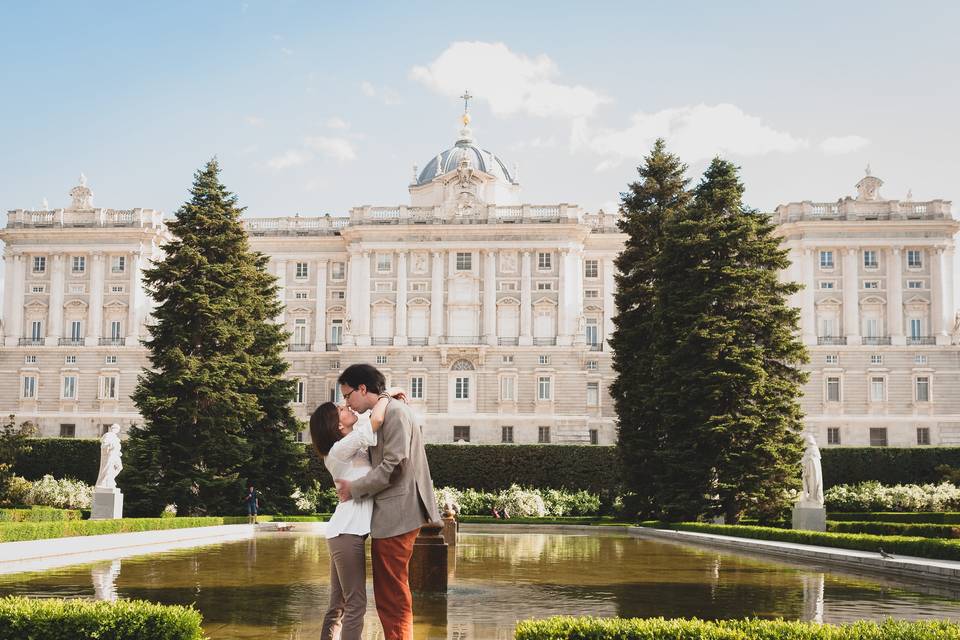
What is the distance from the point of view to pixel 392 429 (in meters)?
6.42

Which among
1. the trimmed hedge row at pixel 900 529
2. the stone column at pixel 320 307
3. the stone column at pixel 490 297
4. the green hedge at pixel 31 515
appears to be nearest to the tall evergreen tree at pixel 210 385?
the green hedge at pixel 31 515

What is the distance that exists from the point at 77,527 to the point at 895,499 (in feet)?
98.5

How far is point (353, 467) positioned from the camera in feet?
21.4

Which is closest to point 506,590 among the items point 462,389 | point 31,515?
point 31,515

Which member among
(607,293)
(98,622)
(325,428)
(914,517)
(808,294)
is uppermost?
(607,293)

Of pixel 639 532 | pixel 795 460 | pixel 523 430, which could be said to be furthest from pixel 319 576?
pixel 523 430

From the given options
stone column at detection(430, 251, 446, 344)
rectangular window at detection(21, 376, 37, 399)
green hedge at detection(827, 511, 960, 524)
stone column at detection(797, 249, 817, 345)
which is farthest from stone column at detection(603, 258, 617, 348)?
rectangular window at detection(21, 376, 37, 399)

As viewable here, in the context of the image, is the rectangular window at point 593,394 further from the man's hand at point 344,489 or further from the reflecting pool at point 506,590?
the man's hand at point 344,489

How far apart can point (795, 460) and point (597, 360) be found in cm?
3570

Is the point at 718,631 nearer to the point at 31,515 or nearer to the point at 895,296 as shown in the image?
the point at 31,515

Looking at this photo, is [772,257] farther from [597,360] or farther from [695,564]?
[597,360]

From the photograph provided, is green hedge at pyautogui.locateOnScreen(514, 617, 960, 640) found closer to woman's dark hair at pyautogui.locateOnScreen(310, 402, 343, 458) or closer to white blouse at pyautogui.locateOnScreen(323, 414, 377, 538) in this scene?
white blouse at pyautogui.locateOnScreen(323, 414, 377, 538)

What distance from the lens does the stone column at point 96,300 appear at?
63219 millimetres

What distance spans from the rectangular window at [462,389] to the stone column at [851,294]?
23.4 m
